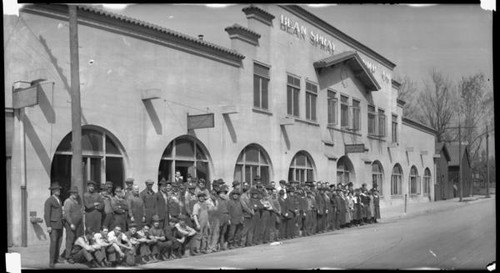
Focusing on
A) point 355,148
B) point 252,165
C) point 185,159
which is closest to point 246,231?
point 185,159

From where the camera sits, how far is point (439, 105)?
13.9 m

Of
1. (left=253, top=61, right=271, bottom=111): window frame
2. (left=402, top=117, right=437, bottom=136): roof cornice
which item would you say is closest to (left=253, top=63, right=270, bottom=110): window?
(left=253, top=61, right=271, bottom=111): window frame

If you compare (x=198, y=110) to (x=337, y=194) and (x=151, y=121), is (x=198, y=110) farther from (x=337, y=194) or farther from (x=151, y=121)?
(x=337, y=194)

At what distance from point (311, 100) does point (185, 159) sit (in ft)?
18.8

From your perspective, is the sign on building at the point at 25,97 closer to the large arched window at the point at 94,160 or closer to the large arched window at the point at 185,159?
the large arched window at the point at 94,160

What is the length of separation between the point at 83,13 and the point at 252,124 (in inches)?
301

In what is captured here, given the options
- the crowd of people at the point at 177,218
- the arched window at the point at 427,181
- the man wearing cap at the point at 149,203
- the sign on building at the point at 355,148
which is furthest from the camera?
the arched window at the point at 427,181

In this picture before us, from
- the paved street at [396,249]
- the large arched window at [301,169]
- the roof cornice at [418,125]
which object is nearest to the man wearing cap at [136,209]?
the paved street at [396,249]

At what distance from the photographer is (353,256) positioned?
12.3m

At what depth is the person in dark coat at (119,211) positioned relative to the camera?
12273mm

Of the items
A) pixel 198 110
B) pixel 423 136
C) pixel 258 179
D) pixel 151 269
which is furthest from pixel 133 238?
pixel 423 136

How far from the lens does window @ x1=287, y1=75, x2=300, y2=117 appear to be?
2055 centimetres

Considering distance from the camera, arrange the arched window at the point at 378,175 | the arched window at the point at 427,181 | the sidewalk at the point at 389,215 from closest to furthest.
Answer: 1. the sidewalk at the point at 389,215
2. the arched window at the point at 378,175
3. the arched window at the point at 427,181

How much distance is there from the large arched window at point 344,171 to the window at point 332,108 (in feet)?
4.17
